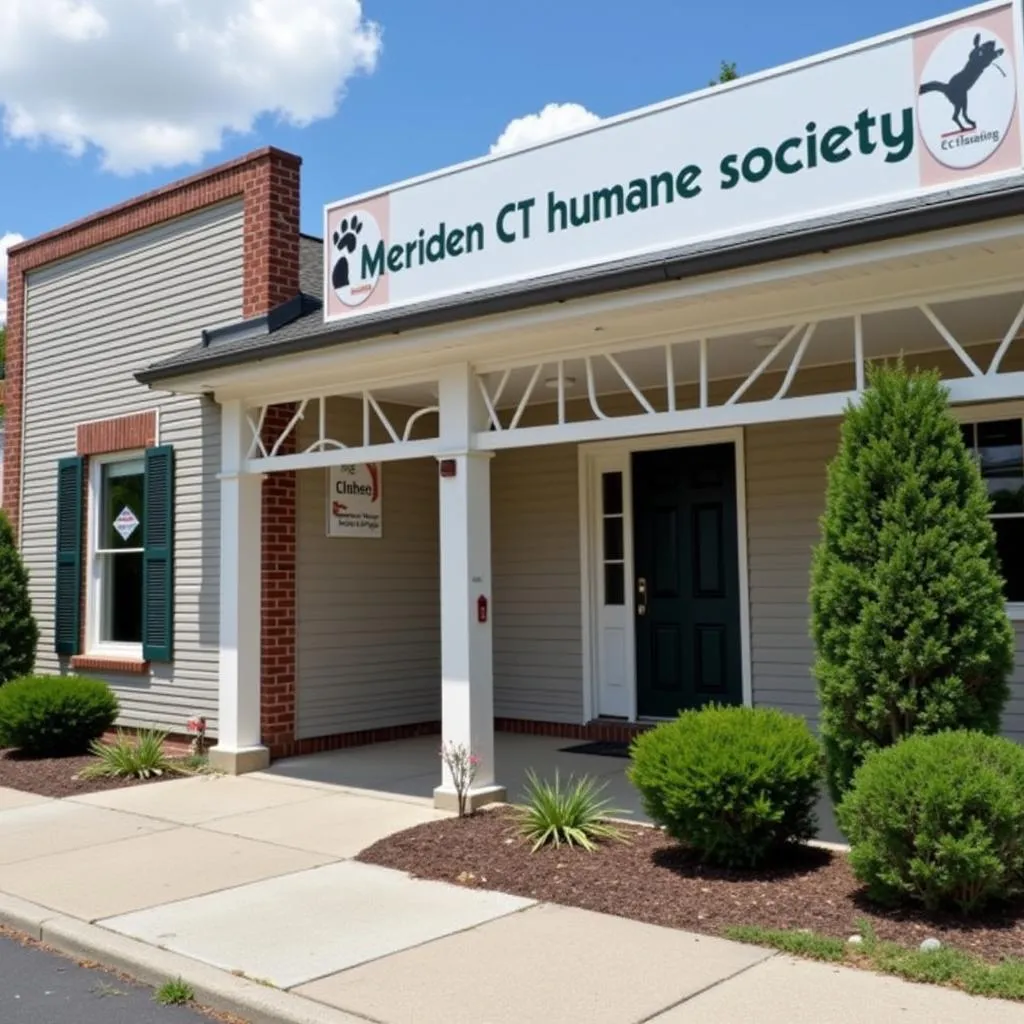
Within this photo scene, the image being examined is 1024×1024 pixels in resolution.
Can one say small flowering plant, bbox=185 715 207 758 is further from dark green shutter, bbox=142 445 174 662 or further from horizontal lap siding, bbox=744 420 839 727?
horizontal lap siding, bbox=744 420 839 727

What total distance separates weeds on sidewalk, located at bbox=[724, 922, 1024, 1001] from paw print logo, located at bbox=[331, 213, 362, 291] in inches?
214

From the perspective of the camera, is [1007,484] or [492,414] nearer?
[492,414]

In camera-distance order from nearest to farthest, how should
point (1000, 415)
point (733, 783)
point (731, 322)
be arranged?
point (733, 783) → point (731, 322) → point (1000, 415)

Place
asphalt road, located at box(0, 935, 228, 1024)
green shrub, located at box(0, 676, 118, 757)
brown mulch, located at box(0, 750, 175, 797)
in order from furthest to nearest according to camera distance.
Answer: green shrub, located at box(0, 676, 118, 757) → brown mulch, located at box(0, 750, 175, 797) → asphalt road, located at box(0, 935, 228, 1024)

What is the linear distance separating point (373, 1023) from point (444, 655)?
3.58 m

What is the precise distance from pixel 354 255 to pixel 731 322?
3143 mm

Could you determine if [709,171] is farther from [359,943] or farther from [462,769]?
[359,943]

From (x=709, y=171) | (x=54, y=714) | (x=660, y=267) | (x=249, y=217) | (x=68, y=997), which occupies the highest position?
(x=249, y=217)

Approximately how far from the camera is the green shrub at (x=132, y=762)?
9.01 meters

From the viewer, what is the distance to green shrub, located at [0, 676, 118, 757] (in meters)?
9.61

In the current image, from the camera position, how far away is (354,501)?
10109 mm

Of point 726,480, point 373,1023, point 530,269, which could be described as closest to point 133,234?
point 530,269

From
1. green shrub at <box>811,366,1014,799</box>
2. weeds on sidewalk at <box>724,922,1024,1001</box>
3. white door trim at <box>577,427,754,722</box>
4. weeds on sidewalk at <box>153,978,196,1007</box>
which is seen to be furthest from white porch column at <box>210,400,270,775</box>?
weeds on sidewalk at <box>724,922,1024,1001</box>

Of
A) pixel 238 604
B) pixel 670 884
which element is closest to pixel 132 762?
pixel 238 604
